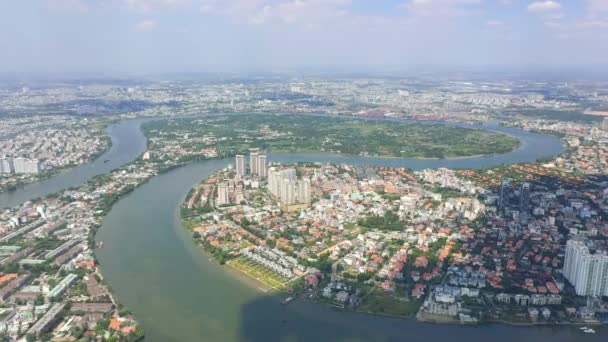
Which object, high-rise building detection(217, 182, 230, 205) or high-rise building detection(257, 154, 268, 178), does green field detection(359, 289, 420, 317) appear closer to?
high-rise building detection(217, 182, 230, 205)

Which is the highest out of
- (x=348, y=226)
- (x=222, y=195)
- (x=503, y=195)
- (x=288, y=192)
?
(x=503, y=195)

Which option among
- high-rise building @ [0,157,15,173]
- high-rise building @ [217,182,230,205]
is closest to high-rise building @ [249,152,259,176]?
high-rise building @ [217,182,230,205]

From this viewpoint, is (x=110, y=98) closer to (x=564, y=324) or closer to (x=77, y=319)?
(x=77, y=319)

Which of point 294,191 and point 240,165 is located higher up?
point 240,165

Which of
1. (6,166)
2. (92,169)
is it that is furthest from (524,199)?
(6,166)

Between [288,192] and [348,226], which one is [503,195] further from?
[288,192]

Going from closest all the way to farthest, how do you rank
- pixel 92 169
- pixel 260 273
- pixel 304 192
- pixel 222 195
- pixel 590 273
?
pixel 590 273, pixel 260 273, pixel 222 195, pixel 304 192, pixel 92 169

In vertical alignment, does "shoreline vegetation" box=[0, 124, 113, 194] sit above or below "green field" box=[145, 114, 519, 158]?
below
